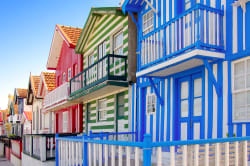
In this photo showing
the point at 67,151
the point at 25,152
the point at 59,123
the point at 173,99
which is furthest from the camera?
the point at 59,123

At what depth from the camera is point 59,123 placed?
23.5 meters

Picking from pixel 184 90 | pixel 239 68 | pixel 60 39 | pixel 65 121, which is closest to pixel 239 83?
pixel 239 68

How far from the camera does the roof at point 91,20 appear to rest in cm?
1261

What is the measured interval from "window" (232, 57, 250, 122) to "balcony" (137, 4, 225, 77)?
20.1 inches

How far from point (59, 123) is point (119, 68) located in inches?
491

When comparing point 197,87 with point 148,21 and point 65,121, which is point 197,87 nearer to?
point 148,21

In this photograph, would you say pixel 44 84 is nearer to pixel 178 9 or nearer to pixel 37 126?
pixel 37 126

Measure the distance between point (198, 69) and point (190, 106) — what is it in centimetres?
105

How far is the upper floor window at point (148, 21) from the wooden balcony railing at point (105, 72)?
4.99 feet

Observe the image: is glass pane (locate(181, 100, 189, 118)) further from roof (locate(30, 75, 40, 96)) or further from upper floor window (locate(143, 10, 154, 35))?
roof (locate(30, 75, 40, 96))

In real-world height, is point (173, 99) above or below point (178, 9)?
below

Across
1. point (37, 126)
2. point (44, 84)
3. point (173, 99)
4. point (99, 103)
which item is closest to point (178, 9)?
point (173, 99)

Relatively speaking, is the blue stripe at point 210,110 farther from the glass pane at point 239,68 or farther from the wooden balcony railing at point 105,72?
the wooden balcony railing at point 105,72

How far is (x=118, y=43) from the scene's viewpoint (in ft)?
44.3
